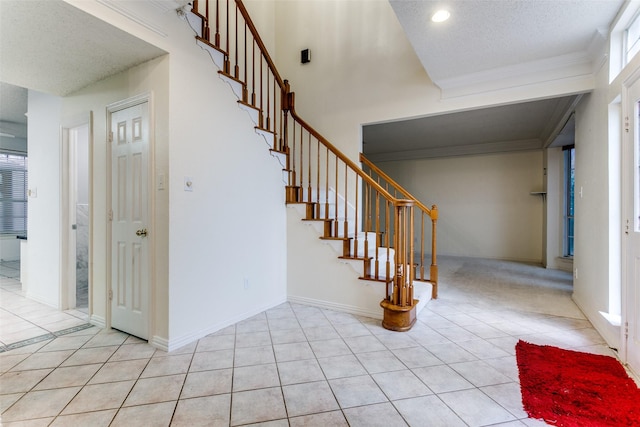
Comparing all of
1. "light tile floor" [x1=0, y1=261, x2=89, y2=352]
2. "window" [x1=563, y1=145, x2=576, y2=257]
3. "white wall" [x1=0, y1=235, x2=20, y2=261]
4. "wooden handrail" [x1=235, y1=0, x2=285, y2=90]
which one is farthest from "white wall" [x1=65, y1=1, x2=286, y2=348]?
"window" [x1=563, y1=145, x2=576, y2=257]

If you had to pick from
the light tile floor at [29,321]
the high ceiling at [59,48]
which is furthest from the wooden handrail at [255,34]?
the light tile floor at [29,321]

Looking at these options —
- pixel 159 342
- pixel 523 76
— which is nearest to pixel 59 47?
pixel 159 342

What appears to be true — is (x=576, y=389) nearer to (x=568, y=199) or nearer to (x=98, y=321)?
(x=98, y=321)

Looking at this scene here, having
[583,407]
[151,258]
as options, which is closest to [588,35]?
[583,407]

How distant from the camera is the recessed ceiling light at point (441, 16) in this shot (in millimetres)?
2270

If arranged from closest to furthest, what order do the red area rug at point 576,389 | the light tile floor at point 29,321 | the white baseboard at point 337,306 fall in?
the red area rug at point 576,389 → the light tile floor at point 29,321 → the white baseboard at point 337,306

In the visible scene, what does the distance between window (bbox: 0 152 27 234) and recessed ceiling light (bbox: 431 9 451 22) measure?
7987 mm

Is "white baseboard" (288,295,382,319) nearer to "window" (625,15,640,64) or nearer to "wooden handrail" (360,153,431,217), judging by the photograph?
"wooden handrail" (360,153,431,217)

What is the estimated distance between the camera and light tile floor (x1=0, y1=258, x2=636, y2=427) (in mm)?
1541

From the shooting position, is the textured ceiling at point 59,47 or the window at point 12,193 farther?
the window at point 12,193

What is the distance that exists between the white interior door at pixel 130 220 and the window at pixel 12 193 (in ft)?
18.1

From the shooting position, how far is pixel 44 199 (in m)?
3.37

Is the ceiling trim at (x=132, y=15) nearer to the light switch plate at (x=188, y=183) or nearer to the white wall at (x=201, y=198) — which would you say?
the white wall at (x=201, y=198)

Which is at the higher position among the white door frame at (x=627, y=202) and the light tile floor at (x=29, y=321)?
the white door frame at (x=627, y=202)
